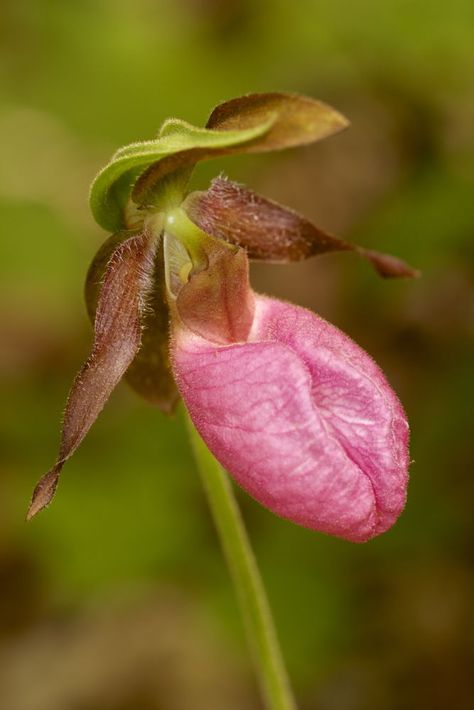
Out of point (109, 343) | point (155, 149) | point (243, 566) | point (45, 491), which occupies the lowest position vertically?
point (243, 566)

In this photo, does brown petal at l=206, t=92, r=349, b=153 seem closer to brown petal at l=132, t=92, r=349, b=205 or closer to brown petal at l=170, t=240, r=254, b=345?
brown petal at l=132, t=92, r=349, b=205

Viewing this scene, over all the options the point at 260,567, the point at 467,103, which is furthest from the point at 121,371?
the point at 467,103

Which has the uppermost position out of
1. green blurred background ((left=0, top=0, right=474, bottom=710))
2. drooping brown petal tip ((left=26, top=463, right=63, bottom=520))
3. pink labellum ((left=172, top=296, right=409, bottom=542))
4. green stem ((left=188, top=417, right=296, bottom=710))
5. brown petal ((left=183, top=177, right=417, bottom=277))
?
brown petal ((left=183, top=177, right=417, bottom=277))

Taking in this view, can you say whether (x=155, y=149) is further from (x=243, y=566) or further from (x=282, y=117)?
(x=243, y=566)

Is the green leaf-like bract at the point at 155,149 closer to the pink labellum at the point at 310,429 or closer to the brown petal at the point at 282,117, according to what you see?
the brown petal at the point at 282,117

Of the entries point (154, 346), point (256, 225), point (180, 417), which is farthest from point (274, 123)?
point (180, 417)

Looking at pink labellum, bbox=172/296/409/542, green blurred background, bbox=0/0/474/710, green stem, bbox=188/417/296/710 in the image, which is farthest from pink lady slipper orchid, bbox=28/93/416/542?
green blurred background, bbox=0/0/474/710
